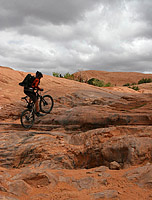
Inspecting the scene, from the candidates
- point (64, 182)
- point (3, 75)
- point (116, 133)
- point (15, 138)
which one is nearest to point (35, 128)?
point (15, 138)

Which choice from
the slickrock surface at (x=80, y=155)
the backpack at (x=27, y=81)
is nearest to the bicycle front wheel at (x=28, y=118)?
the slickrock surface at (x=80, y=155)

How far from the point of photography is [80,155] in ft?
18.9

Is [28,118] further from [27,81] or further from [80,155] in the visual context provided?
[80,155]

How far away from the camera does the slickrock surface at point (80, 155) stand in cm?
365

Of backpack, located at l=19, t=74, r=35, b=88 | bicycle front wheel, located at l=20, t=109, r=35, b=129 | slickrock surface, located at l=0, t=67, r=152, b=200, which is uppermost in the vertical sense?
backpack, located at l=19, t=74, r=35, b=88

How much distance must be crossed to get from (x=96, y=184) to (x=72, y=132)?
3.17 m

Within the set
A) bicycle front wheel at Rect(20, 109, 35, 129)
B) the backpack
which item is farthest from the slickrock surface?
the backpack

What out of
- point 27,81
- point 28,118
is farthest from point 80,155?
point 27,81

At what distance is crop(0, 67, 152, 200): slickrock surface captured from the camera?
3.65 metres

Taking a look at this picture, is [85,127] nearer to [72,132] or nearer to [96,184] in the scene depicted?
[72,132]

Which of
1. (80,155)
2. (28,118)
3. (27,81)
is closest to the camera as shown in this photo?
(80,155)

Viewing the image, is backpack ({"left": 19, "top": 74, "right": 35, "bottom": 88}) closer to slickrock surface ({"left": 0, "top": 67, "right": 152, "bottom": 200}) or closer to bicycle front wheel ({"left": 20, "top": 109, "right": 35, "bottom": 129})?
bicycle front wheel ({"left": 20, "top": 109, "right": 35, "bottom": 129})

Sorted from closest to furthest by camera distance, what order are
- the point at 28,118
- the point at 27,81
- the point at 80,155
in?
the point at 80,155 → the point at 27,81 → the point at 28,118

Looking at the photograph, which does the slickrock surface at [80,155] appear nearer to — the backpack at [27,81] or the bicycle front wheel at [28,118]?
the bicycle front wheel at [28,118]
